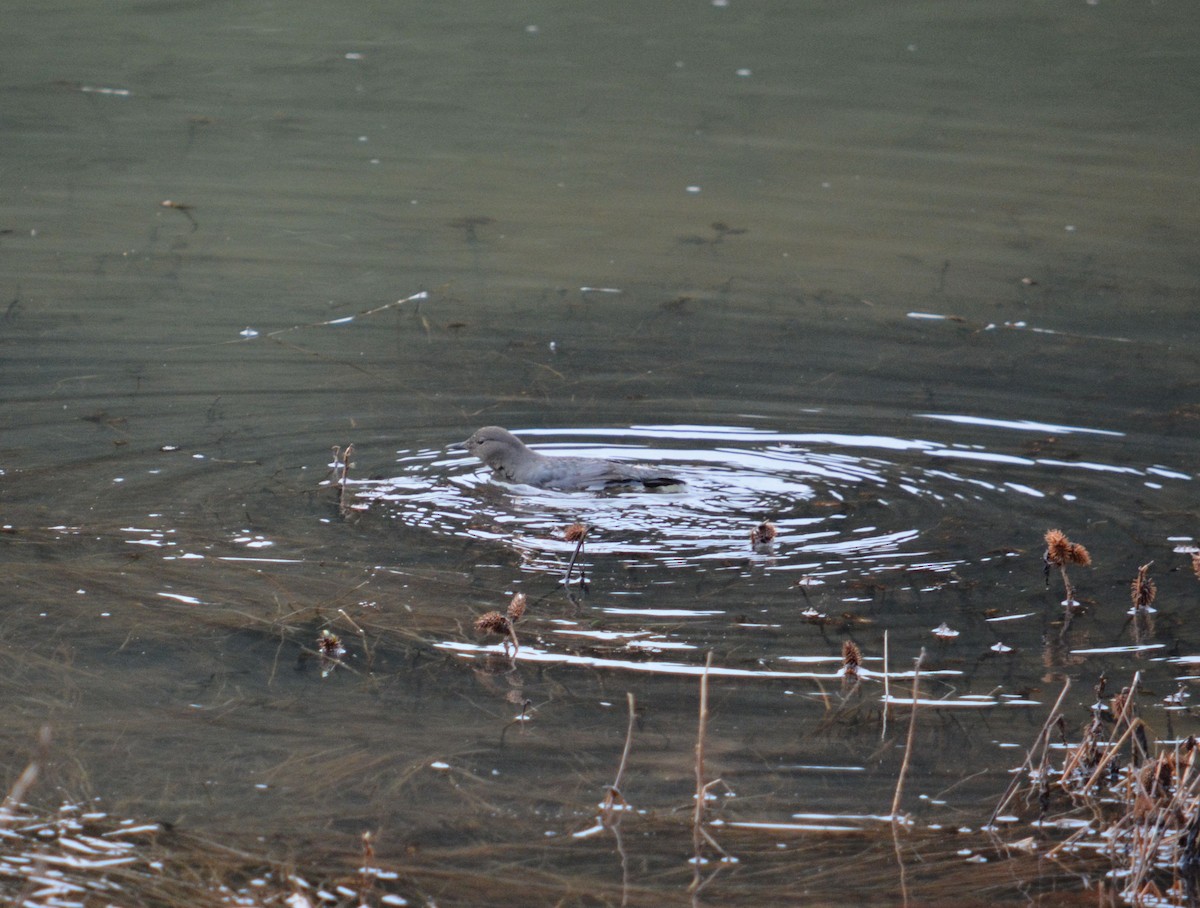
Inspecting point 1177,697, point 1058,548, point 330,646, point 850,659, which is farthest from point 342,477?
point 1177,697

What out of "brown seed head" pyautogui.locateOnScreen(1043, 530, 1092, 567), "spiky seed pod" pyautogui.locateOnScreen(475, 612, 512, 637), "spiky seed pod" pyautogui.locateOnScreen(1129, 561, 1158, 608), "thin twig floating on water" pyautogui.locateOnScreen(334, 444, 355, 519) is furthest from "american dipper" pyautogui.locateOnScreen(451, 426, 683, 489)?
"spiky seed pod" pyautogui.locateOnScreen(1129, 561, 1158, 608)

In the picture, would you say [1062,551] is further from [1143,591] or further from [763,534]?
[763,534]

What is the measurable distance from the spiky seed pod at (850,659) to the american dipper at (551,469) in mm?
2250

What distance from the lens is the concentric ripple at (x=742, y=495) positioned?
6859mm

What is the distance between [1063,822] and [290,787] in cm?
234

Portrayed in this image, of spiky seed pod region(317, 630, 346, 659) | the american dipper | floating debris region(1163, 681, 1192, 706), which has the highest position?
the american dipper

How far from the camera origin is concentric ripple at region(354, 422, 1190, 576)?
6859mm

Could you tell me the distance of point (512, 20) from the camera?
19.0 meters

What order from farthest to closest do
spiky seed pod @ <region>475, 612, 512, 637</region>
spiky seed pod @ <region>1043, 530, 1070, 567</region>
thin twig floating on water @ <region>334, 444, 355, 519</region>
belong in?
thin twig floating on water @ <region>334, 444, 355, 519</region> < spiky seed pod @ <region>1043, 530, 1070, 567</region> < spiky seed pod @ <region>475, 612, 512, 637</region>

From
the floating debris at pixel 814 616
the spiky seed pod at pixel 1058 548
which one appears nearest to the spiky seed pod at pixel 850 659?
the floating debris at pixel 814 616

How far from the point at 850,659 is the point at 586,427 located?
11.4 ft

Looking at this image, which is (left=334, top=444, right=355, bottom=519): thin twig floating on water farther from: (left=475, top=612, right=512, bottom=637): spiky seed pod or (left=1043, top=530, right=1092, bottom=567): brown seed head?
(left=1043, top=530, right=1092, bottom=567): brown seed head

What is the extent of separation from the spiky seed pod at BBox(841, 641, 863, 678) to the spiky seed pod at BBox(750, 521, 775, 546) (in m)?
1.24

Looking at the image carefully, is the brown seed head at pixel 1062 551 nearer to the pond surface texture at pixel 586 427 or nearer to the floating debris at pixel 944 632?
the pond surface texture at pixel 586 427
